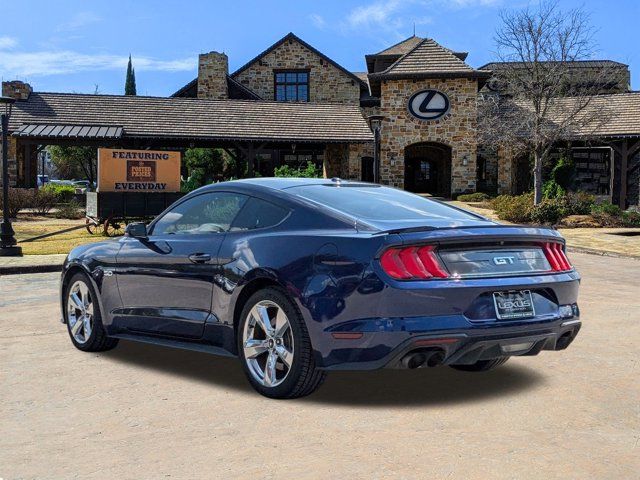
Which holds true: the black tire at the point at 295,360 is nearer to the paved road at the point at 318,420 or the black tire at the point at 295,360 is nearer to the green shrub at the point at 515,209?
the paved road at the point at 318,420

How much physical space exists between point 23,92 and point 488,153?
2494 cm

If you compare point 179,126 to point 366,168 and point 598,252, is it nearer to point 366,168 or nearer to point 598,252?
point 366,168

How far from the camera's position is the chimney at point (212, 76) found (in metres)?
45.2

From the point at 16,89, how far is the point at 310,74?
17.6 m

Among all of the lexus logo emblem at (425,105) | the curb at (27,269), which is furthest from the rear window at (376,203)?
the lexus logo emblem at (425,105)

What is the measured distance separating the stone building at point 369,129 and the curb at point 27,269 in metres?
20.5

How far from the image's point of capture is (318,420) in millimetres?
4473

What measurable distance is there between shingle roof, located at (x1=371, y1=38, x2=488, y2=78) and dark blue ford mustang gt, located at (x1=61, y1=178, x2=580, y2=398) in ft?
109

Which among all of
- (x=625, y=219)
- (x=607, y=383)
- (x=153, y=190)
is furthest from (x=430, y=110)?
(x=607, y=383)

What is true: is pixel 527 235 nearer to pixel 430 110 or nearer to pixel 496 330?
pixel 496 330

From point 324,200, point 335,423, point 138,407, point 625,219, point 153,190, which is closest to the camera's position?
point 335,423

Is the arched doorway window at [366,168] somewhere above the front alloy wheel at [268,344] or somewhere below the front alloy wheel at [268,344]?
above

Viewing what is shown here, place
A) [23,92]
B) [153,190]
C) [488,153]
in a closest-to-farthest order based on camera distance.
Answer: [153,190], [23,92], [488,153]

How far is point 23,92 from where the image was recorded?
38.1 meters
